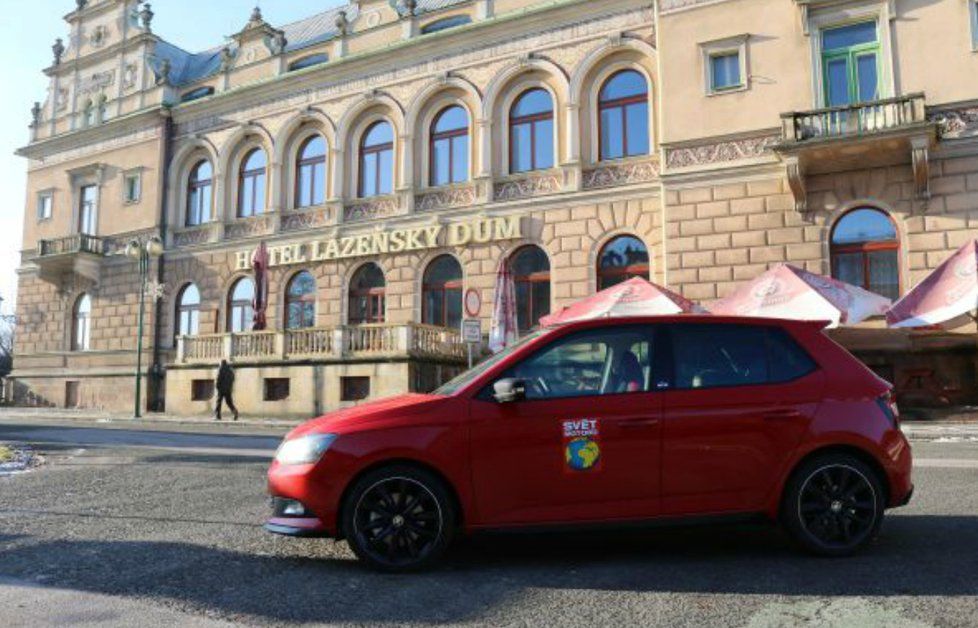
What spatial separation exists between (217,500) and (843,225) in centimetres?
1797

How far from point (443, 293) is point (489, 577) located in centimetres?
2162

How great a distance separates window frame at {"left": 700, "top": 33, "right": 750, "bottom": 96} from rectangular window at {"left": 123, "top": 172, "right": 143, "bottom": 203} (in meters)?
23.9

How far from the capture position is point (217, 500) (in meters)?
7.88

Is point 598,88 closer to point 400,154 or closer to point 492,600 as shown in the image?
point 400,154

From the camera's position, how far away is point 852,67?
20734 millimetres

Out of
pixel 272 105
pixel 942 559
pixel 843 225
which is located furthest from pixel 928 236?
pixel 272 105

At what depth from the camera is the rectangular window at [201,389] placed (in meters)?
26.6

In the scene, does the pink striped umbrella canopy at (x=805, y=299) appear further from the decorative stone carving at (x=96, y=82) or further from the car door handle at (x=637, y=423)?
the decorative stone carving at (x=96, y=82)

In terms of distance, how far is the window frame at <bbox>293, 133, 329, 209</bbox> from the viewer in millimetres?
29312

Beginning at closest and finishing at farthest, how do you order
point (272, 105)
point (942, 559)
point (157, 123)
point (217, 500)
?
1. point (942, 559)
2. point (217, 500)
3. point (272, 105)
4. point (157, 123)

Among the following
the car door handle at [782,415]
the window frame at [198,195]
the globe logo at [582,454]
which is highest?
the window frame at [198,195]

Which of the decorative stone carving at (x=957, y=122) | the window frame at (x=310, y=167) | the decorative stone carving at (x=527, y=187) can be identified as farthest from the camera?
the window frame at (x=310, y=167)

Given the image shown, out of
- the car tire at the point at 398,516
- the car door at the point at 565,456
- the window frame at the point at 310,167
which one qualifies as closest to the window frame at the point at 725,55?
the window frame at the point at 310,167

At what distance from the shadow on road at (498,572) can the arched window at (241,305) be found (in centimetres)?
2514
